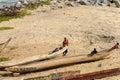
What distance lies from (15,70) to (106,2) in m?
19.2

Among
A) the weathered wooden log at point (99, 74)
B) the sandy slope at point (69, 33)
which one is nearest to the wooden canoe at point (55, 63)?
the sandy slope at point (69, 33)

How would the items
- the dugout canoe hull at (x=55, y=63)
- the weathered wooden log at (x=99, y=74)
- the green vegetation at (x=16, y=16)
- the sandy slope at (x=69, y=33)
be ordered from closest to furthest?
the weathered wooden log at (x=99, y=74) → the dugout canoe hull at (x=55, y=63) → the sandy slope at (x=69, y=33) → the green vegetation at (x=16, y=16)

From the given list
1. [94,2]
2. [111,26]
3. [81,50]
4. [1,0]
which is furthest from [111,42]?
[1,0]

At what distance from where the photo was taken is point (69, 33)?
22.9 meters

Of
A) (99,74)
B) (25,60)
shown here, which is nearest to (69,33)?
(25,60)

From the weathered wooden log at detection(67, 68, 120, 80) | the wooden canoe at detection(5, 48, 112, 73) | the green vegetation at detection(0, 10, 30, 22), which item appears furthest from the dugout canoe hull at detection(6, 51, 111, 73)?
the green vegetation at detection(0, 10, 30, 22)

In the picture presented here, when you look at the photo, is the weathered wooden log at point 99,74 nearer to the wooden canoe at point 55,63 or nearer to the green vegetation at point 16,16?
the wooden canoe at point 55,63

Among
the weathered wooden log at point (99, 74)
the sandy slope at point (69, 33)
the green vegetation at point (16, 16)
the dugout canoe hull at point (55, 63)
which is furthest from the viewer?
the green vegetation at point (16, 16)

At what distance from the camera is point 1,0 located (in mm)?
43219

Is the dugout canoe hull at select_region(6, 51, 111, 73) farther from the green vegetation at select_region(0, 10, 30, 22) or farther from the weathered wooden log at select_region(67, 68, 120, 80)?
the green vegetation at select_region(0, 10, 30, 22)

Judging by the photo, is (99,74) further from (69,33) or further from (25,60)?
(69,33)

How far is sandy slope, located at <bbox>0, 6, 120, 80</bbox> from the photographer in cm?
1955

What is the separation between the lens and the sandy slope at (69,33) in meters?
19.5

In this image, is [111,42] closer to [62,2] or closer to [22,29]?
[22,29]
